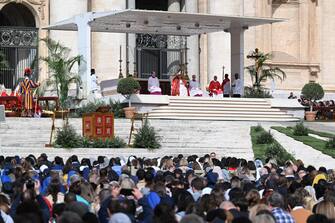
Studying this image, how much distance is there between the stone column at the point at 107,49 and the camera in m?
49.5

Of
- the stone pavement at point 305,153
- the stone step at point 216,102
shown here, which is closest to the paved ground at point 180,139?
the stone pavement at point 305,153

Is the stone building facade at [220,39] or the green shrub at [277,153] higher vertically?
the stone building facade at [220,39]

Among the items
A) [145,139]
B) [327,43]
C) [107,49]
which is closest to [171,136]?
[145,139]

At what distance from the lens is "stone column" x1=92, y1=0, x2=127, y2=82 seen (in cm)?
4950

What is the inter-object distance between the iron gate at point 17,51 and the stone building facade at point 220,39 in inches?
8.4

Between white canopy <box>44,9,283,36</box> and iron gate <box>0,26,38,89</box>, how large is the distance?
4.61 metres

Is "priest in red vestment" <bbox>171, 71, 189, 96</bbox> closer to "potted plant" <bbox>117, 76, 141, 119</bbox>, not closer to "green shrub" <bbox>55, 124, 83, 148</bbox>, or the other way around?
"potted plant" <bbox>117, 76, 141, 119</bbox>

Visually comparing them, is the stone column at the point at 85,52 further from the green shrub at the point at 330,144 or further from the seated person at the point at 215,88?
the green shrub at the point at 330,144

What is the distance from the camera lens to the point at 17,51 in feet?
161

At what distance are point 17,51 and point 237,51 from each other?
10261 millimetres

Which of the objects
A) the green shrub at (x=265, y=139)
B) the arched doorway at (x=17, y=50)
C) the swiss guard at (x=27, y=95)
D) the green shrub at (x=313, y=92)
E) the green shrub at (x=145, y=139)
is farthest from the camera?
the green shrub at (x=313, y=92)

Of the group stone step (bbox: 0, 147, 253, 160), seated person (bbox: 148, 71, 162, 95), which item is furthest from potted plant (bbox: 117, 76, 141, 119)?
stone step (bbox: 0, 147, 253, 160)

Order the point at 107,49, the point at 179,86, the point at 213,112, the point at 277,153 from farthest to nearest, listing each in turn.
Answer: the point at 107,49 → the point at 179,86 → the point at 213,112 → the point at 277,153

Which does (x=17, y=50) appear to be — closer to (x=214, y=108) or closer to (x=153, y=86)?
(x=153, y=86)
